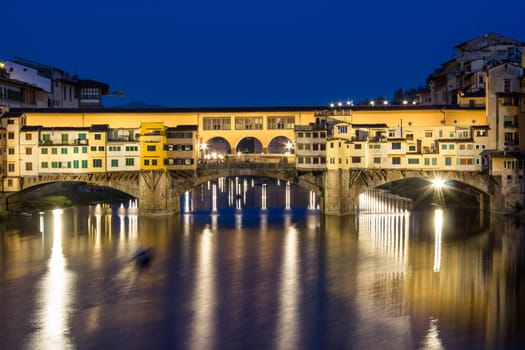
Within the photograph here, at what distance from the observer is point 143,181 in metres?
50.3

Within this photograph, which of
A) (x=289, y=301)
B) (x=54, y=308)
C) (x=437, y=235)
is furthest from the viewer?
(x=437, y=235)

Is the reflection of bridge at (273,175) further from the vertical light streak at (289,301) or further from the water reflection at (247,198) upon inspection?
the vertical light streak at (289,301)

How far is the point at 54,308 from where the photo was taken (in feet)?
85.8

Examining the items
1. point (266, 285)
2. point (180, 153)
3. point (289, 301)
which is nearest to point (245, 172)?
point (180, 153)

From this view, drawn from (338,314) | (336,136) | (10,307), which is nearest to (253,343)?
(338,314)

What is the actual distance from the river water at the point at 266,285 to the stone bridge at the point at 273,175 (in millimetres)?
2556

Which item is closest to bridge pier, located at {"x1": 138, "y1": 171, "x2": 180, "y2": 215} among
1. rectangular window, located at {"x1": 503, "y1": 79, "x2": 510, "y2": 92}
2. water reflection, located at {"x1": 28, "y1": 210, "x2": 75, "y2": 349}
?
water reflection, located at {"x1": 28, "y1": 210, "x2": 75, "y2": 349}

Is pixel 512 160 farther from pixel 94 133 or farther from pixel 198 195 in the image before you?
pixel 198 195

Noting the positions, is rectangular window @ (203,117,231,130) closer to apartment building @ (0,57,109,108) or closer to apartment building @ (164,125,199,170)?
apartment building @ (164,125,199,170)

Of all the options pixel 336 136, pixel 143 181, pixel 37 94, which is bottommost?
pixel 143 181

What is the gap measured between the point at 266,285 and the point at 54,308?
902cm

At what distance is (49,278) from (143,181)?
1970 cm

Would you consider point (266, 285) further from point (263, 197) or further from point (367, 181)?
point (263, 197)

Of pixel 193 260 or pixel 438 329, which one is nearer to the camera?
pixel 438 329
